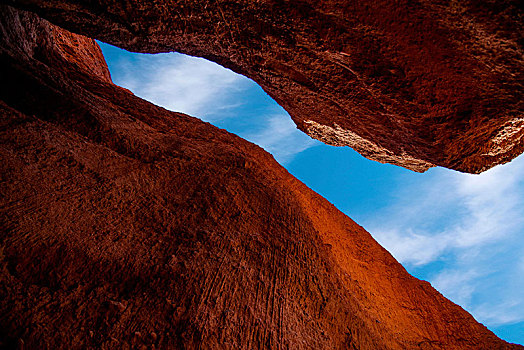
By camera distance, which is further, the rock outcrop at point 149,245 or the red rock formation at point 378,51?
the red rock formation at point 378,51

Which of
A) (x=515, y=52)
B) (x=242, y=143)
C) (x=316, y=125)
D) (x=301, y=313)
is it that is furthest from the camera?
(x=242, y=143)

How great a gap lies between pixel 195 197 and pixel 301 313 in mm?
2252

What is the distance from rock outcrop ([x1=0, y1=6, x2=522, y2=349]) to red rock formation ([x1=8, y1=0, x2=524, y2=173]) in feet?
5.16

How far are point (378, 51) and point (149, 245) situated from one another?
3.71m

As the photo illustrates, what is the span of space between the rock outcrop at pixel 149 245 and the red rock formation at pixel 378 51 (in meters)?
1.57

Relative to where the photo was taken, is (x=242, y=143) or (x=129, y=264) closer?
(x=129, y=264)

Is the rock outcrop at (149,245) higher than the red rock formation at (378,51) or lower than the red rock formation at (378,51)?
lower

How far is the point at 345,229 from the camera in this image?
25.1 ft

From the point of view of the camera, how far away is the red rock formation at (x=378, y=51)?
3.15 meters

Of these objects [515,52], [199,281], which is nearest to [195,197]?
[199,281]

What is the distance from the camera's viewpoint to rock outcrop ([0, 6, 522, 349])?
275cm

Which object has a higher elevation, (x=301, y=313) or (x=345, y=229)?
(x=345, y=229)

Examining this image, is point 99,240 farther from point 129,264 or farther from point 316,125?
point 316,125

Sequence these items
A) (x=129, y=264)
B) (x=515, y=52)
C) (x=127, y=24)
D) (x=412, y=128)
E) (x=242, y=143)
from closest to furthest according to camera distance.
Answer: (x=515, y=52), (x=129, y=264), (x=127, y=24), (x=412, y=128), (x=242, y=143)
